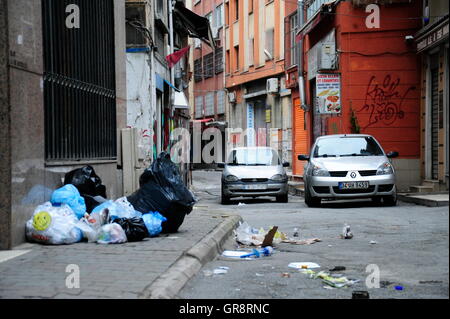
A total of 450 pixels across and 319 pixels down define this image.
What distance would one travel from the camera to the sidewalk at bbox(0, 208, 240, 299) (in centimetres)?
512

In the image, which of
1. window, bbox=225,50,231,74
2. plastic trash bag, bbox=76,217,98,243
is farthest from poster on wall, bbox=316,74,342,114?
window, bbox=225,50,231,74

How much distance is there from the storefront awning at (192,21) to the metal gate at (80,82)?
1246cm

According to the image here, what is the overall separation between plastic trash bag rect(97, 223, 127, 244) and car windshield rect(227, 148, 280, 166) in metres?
10.5

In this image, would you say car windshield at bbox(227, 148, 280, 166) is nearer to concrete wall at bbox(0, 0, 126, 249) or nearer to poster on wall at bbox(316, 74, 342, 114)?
poster on wall at bbox(316, 74, 342, 114)

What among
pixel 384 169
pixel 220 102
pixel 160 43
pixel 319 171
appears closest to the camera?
pixel 384 169

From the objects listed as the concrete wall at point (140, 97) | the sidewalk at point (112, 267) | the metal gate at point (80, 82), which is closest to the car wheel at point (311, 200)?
the concrete wall at point (140, 97)

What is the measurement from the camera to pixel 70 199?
8602 millimetres

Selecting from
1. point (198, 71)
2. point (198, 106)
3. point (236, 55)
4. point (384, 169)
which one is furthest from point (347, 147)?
point (198, 106)

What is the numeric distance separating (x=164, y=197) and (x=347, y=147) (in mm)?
7857

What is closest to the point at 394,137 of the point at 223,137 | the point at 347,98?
the point at 347,98

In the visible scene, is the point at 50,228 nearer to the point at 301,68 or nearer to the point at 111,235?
the point at 111,235

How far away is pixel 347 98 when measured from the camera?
2103cm

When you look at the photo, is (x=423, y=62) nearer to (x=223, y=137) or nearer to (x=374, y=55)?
(x=374, y=55)

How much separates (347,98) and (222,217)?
10.5 m
